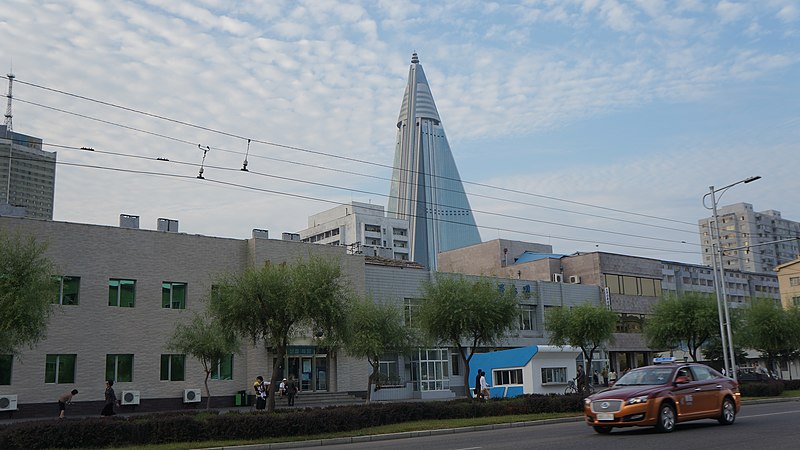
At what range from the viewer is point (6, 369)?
36.1 meters

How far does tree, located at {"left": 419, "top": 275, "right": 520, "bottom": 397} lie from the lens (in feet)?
109

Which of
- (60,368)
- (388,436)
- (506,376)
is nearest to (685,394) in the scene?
(388,436)

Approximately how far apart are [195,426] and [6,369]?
818 inches

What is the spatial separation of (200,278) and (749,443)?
3367cm

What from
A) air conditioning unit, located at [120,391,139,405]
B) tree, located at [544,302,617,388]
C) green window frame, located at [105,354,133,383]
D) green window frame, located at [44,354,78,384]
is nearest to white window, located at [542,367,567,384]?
tree, located at [544,302,617,388]

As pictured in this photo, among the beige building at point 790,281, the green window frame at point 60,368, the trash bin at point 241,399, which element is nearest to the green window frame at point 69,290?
the green window frame at point 60,368

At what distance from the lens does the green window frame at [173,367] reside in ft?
134

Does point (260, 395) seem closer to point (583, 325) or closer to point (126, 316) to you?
point (126, 316)

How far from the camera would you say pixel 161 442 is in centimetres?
2002

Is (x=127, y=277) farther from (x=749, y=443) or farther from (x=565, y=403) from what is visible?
(x=749, y=443)

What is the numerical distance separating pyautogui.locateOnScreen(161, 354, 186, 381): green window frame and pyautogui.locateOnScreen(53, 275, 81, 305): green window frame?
5729 millimetres

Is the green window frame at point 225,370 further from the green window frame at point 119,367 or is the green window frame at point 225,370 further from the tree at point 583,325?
the tree at point 583,325

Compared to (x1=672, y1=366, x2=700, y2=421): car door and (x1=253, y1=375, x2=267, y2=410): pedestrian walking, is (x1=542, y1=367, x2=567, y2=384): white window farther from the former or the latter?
(x1=672, y1=366, x2=700, y2=421): car door

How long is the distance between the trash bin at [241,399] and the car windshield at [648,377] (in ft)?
93.2
